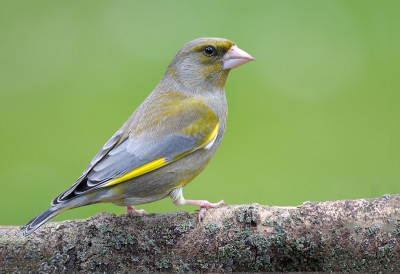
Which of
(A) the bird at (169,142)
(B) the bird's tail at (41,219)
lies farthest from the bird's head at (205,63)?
(B) the bird's tail at (41,219)

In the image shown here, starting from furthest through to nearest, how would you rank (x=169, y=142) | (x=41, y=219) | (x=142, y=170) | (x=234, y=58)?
(x=234, y=58)
(x=169, y=142)
(x=142, y=170)
(x=41, y=219)

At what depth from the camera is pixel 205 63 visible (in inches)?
111

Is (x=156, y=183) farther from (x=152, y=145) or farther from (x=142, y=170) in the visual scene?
(x=152, y=145)

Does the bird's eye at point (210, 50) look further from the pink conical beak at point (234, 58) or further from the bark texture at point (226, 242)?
the bark texture at point (226, 242)

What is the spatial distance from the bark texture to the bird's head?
3.29 feet

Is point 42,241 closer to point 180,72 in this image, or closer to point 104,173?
point 104,173

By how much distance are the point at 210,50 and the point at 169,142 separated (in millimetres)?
785

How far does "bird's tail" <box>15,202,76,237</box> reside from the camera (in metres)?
1.94

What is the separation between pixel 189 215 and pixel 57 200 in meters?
0.74

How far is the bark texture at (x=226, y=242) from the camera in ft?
6.30

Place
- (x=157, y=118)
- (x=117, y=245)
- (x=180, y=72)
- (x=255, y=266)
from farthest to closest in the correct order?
1. (x=180, y=72)
2. (x=157, y=118)
3. (x=117, y=245)
4. (x=255, y=266)

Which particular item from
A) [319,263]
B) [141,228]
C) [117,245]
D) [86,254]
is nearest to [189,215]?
[141,228]

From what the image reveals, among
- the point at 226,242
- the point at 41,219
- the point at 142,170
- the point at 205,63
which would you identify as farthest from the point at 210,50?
the point at 41,219

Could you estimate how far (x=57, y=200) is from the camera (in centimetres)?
211
